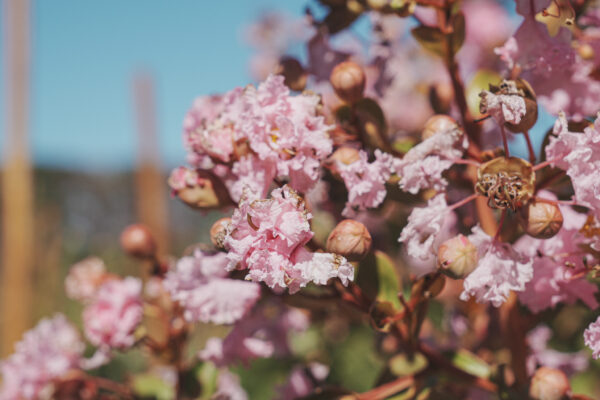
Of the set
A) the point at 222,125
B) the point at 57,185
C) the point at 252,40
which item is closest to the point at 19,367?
the point at 222,125

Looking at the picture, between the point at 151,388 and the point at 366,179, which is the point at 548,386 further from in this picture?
the point at 151,388

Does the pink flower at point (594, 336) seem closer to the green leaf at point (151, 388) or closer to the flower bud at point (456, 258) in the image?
the flower bud at point (456, 258)

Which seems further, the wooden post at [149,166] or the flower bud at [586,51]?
the wooden post at [149,166]

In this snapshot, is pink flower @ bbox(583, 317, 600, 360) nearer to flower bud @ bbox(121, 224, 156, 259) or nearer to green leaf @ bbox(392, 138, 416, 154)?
green leaf @ bbox(392, 138, 416, 154)

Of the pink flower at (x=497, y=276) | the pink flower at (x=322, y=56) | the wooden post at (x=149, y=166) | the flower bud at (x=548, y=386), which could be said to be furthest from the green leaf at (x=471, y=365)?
the wooden post at (x=149, y=166)

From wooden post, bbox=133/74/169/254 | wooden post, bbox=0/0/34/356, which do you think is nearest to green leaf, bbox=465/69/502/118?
wooden post, bbox=0/0/34/356

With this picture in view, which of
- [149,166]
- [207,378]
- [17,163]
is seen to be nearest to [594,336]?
[207,378]

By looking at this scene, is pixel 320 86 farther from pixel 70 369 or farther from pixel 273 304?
pixel 70 369
